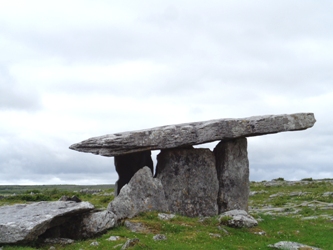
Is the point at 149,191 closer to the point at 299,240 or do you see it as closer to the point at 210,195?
the point at 210,195

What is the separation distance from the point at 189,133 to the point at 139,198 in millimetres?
4248

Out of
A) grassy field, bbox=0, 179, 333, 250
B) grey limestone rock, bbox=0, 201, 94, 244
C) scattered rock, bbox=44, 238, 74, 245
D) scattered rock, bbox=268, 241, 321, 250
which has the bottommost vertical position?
scattered rock, bbox=268, 241, 321, 250

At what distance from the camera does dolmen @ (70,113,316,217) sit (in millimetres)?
22828

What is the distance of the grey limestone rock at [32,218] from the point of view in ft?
56.9

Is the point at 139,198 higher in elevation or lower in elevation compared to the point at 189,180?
lower

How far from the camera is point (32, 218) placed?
18203 mm

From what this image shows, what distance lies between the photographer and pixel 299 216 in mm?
26625

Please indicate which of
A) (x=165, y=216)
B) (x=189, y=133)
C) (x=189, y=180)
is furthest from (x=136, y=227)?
(x=189, y=133)

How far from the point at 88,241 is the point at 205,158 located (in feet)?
29.3

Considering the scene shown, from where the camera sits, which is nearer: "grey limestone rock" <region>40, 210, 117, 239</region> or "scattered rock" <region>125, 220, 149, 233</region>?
"grey limestone rock" <region>40, 210, 117, 239</region>

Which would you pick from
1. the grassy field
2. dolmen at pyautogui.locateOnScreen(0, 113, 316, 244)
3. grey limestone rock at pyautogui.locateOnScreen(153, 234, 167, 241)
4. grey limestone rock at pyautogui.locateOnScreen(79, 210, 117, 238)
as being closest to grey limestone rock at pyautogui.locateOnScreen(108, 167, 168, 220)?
dolmen at pyautogui.locateOnScreen(0, 113, 316, 244)

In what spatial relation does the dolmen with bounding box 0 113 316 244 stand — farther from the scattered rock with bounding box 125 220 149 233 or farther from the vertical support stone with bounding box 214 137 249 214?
the scattered rock with bounding box 125 220 149 233

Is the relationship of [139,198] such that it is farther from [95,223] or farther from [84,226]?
[84,226]

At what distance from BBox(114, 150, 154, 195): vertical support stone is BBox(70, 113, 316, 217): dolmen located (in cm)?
268
